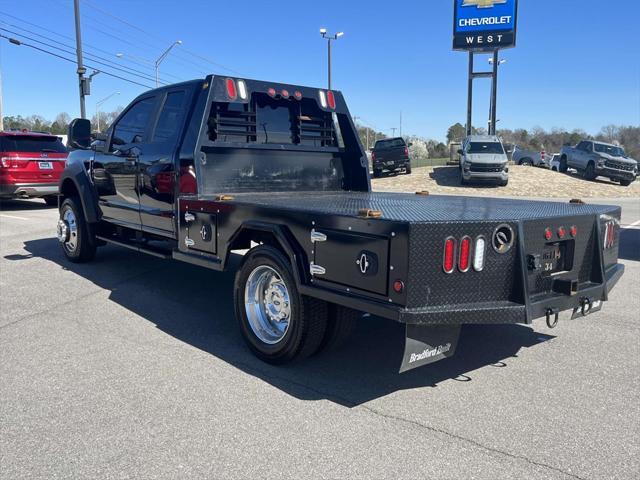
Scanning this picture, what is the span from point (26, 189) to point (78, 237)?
7.06 metres

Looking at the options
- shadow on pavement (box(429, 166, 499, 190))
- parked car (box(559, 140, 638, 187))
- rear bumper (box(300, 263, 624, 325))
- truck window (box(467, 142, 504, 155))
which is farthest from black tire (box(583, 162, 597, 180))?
rear bumper (box(300, 263, 624, 325))

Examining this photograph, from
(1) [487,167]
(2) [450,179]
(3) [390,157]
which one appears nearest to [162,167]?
(1) [487,167]

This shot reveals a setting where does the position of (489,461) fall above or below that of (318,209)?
below

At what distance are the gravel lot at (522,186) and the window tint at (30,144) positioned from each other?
523 inches

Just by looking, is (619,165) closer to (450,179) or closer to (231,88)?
(450,179)

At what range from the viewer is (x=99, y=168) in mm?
6703

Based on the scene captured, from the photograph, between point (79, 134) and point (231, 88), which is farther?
point (79, 134)

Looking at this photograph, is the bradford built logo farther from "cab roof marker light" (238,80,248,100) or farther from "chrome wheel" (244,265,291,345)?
"cab roof marker light" (238,80,248,100)

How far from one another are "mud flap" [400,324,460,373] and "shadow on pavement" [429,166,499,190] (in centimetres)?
2194

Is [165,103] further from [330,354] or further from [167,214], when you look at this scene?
[330,354]

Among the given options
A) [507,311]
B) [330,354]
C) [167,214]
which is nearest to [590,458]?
[507,311]

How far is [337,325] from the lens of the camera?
3.92 metres

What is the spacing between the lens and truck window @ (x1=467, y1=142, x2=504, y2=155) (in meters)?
24.4

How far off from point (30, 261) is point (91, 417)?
533 centimetres
